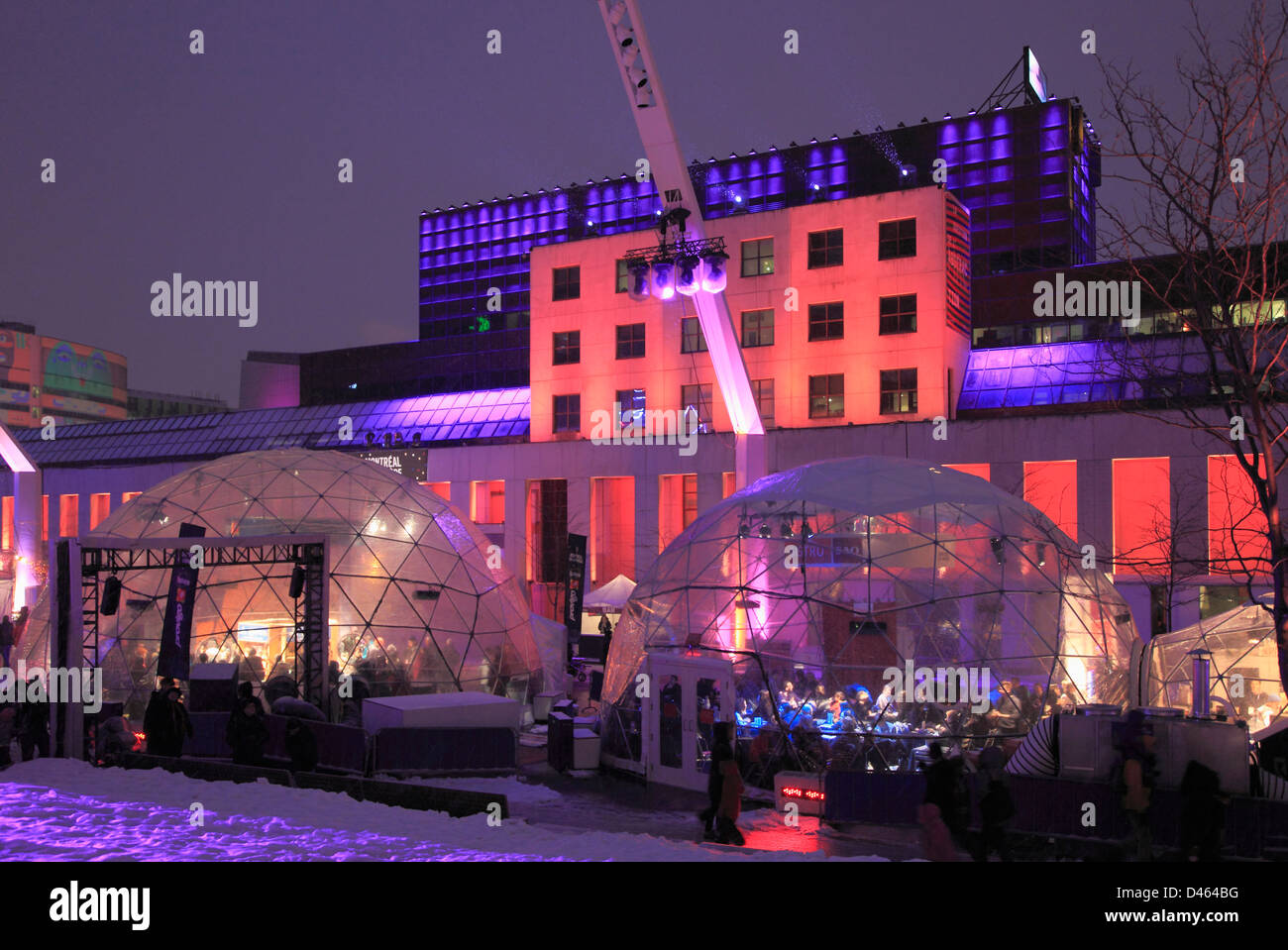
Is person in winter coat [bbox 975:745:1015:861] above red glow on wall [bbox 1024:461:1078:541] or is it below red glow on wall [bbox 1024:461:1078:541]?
below

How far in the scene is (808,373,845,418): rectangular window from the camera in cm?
3625

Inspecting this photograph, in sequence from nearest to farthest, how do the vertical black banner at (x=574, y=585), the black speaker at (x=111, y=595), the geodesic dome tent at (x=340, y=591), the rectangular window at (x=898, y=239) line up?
the black speaker at (x=111, y=595), the geodesic dome tent at (x=340, y=591), the vertical black banner at (x=574, y=585), the rectangular window at (x=898, y=239)

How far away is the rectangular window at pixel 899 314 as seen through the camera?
35.3 m

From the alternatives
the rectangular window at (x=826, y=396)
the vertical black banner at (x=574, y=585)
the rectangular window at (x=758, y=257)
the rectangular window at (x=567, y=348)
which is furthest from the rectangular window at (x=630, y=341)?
the vertical black banner at (x=574, y=585)

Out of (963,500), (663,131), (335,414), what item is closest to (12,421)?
(335,414)

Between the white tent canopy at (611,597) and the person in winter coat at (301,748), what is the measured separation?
16.6 metres

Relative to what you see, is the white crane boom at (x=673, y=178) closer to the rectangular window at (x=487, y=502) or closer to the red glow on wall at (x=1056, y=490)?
the red glow on wall at (x=1056, y=490)

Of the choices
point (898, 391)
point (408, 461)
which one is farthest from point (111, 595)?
point (408, 461)

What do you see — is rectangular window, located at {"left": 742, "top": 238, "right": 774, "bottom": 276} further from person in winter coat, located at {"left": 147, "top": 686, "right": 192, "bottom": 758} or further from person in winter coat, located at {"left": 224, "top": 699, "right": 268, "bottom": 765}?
person in winter coat, located at {"left": 147, "top": 686, "right": 192, "bottom": 758}

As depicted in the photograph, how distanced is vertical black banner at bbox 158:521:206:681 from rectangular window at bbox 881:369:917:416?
2404cm

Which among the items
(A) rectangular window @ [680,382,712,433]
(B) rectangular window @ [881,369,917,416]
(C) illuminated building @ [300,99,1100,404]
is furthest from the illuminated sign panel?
(B) rectangular window @ [881,369,917,416]
